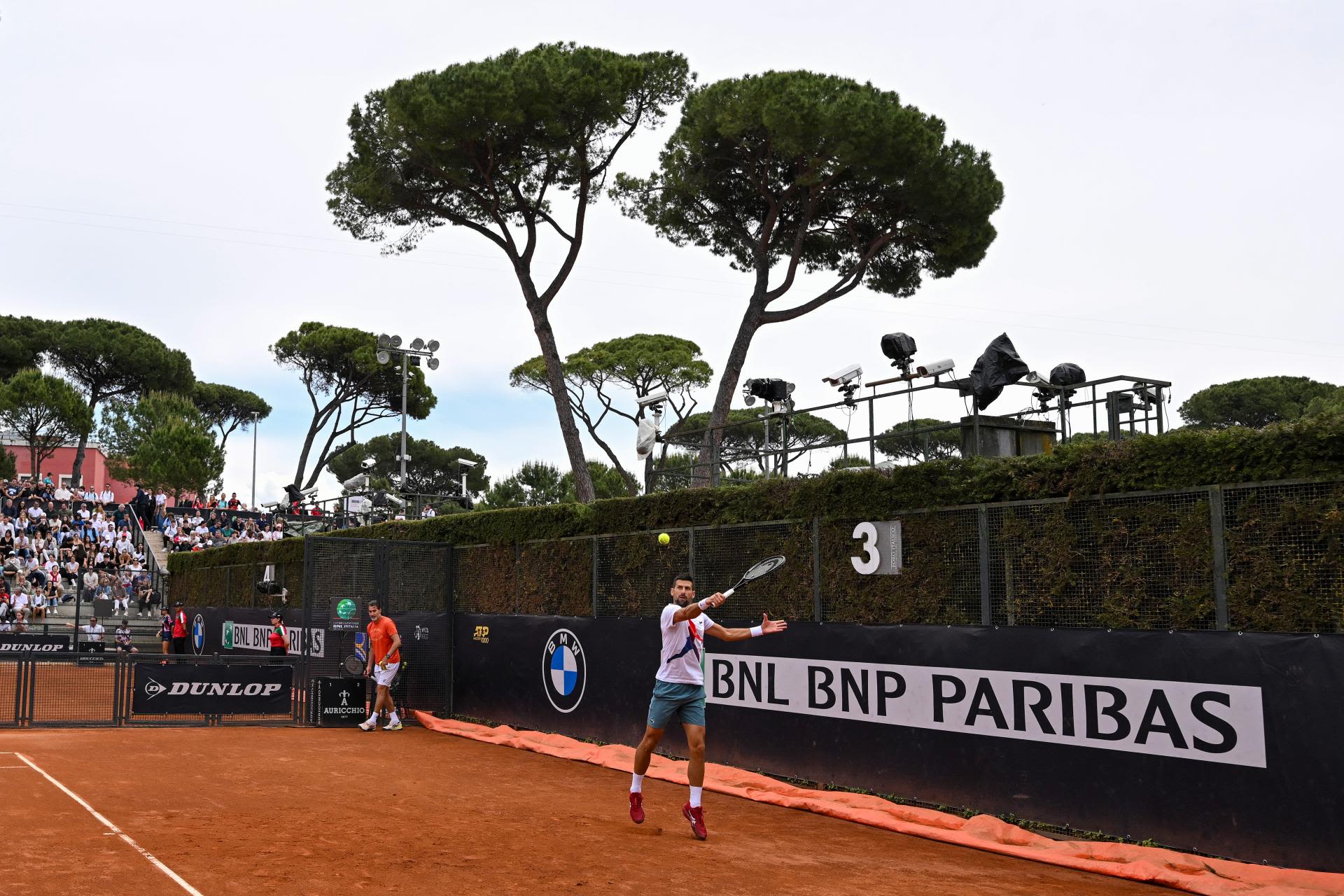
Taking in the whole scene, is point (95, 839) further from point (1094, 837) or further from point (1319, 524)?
point (1319, 524)

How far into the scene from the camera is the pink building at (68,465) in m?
68.7

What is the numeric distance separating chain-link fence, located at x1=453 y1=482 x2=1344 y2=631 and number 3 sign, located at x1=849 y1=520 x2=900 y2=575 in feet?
0.20

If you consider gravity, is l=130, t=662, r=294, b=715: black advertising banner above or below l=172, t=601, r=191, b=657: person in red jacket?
below

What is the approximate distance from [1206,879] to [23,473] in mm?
76263

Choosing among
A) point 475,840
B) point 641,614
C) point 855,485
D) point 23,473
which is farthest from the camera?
point 23,473

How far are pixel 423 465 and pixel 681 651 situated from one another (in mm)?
57421

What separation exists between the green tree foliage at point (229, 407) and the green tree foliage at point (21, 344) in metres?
10.7

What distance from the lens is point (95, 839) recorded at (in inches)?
315

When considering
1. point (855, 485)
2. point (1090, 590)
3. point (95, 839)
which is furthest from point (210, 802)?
point (1090, 590)

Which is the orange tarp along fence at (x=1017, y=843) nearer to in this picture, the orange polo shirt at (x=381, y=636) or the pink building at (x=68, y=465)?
the orange polo shirt at (x=381, y=636)

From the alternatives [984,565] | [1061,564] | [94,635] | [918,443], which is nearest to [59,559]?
[94,635]

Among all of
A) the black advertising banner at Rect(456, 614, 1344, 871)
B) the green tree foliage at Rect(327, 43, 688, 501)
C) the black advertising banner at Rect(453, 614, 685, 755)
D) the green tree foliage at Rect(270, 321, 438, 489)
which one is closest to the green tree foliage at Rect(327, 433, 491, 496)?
the green tree foliage at Rect(270, 321, 438, 489)

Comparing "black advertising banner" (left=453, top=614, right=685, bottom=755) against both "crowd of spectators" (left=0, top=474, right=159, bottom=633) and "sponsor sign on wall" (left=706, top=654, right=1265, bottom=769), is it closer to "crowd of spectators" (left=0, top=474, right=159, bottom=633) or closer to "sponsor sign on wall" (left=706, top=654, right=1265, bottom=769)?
"sponsor sign on wall" (left=706, top=654, right=1265, bottom=769)

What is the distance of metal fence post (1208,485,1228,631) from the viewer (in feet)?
27.5
